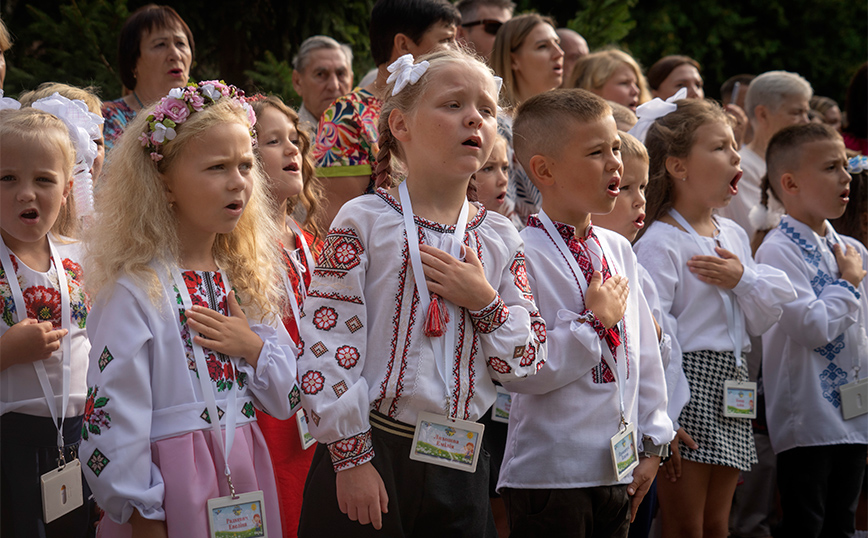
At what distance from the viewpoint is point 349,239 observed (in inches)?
88.2

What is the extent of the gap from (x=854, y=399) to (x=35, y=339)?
3.74 meters

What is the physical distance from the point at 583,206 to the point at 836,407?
6.71 feet

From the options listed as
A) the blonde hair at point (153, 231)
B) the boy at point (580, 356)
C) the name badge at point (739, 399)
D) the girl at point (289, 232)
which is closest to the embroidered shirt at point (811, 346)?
the name badge at point (739, 399)

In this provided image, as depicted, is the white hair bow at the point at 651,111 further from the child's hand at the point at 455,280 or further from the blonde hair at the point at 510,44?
the child's hand at the point at 455,280

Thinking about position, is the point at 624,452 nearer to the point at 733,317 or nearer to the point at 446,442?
the point at 446,442

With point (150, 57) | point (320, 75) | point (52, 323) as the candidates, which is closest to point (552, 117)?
point (52, 323)

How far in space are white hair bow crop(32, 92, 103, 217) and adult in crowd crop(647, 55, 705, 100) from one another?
455cm

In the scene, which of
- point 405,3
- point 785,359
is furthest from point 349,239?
point 785,359

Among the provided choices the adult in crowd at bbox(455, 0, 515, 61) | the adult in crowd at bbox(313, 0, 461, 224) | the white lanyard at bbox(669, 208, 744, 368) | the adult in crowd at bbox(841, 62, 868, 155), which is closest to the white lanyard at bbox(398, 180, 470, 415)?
the adult in crowd at bbox(313, 0, 461, 224)

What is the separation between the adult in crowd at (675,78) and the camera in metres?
6.16

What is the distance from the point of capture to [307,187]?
147 inches

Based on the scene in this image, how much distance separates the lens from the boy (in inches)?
104

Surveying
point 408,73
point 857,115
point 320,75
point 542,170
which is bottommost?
point 542,170

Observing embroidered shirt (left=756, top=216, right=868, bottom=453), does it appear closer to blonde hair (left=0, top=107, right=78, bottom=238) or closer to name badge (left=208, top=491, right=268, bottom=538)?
name badge (left=208, top=491, right=268, bottom=538)
